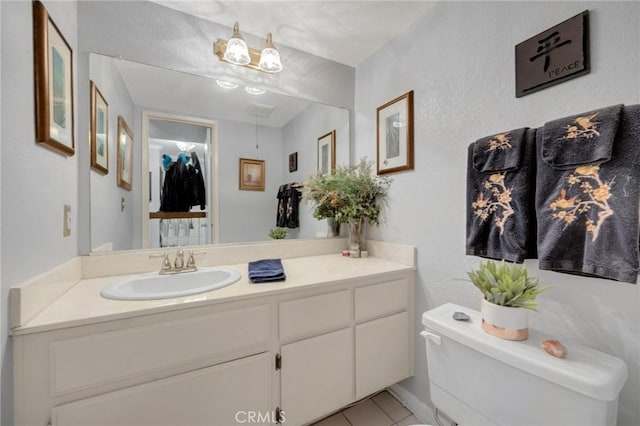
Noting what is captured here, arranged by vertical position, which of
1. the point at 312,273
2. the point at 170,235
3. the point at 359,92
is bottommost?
the point at 312,273

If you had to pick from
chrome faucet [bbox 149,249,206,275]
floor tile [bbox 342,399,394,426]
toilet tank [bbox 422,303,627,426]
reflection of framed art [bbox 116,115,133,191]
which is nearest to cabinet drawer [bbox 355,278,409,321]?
toilet tank [bbox 422,303,627,426]

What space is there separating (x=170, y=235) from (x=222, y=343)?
2.44 ft

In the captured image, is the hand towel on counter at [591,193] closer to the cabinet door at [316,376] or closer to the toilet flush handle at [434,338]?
the toilet flush handle at [434,338]

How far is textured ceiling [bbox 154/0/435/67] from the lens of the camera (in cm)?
137

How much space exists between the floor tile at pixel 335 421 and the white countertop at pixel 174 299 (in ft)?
2.66

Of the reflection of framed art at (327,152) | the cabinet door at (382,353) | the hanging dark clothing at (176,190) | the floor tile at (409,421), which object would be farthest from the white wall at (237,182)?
the floor tile at (409,421)

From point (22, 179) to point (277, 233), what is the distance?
1.16 m

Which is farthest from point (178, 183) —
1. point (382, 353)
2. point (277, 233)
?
point (382, 353)

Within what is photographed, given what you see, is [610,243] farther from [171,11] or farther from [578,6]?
[171,11]

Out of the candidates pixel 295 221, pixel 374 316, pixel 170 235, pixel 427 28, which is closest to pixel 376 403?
pixel 374 316

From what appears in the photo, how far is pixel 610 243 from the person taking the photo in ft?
2.44

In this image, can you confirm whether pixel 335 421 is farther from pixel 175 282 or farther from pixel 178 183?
pixel 178 183

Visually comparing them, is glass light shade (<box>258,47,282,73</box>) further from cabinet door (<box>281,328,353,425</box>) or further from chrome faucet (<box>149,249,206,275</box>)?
cabinet door (<box>281,328,353,425</box>)

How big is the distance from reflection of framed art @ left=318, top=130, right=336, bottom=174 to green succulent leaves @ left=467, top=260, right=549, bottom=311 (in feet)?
4.03
